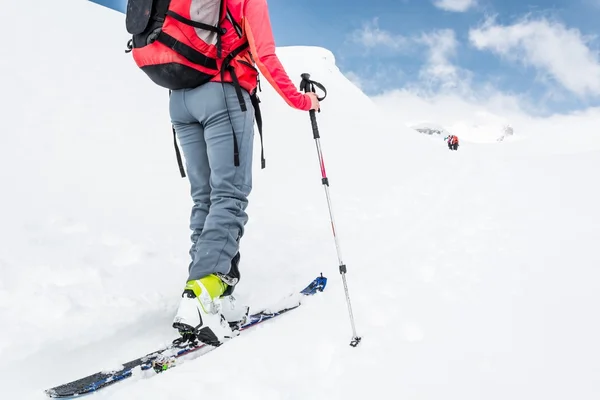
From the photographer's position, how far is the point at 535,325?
7.71 ft

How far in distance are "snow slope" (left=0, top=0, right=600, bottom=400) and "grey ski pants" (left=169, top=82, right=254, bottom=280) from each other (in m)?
0.58

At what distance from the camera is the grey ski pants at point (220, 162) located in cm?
260

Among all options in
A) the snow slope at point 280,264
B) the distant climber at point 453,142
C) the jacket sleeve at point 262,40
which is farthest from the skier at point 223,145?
the distant climber at point 453,142

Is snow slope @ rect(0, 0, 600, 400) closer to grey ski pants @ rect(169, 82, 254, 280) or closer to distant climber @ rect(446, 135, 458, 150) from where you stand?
grey ski pants @ rect(169, 82, 254, 280)

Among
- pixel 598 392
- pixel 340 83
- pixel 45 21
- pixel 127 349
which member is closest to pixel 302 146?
pixel 45 21

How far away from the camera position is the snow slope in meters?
2.11

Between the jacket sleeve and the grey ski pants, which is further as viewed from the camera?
the grey ski pants

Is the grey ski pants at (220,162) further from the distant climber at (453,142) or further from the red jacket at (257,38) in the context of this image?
the distant climber at (453,142)

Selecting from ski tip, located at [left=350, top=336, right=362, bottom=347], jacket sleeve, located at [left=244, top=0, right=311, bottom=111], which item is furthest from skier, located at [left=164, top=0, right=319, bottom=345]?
ski tip, located at [left=350, top=336, right=362, bottom=347]

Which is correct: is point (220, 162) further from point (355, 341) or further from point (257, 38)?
point (355, 341)

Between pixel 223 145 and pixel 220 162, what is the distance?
12 centimetres

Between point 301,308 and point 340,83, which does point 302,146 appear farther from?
point 340,83

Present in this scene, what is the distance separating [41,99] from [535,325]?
638 cm

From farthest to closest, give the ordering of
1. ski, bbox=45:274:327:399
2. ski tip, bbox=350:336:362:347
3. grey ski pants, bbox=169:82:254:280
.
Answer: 1. grey ski pants, bbox=169:82:254:280
2. ski tip, bbox=350:336:362:347
3. ski, bbox=45:274:327:399
